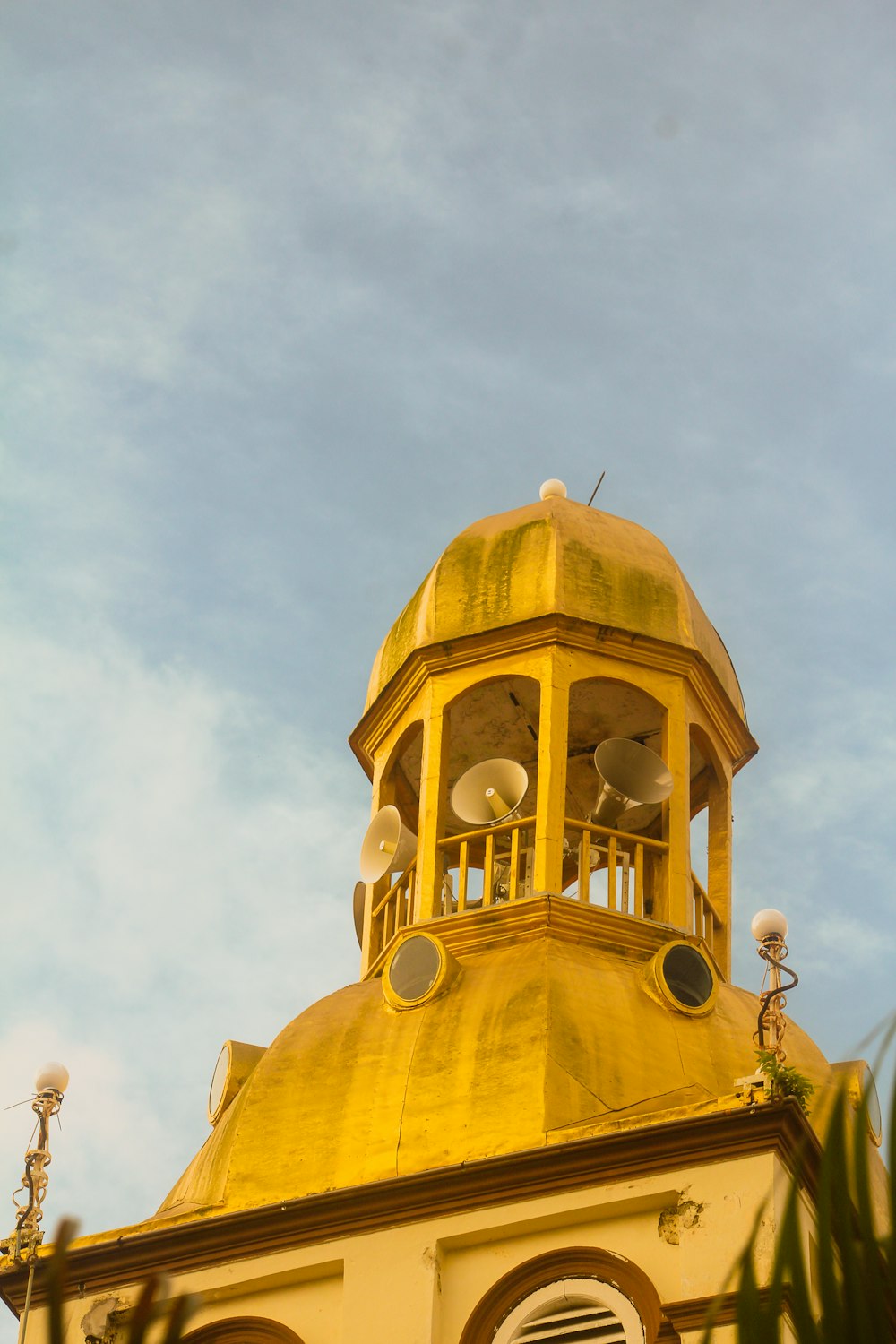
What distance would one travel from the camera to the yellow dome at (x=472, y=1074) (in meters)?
20.9

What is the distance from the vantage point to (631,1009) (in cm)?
2217

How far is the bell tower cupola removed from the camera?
2520 cm

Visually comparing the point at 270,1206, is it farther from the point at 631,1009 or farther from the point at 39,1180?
the point at 631,1009

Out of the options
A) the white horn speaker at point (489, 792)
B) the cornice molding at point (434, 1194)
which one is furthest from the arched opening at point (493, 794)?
the cornice molding at point (434, 1194)

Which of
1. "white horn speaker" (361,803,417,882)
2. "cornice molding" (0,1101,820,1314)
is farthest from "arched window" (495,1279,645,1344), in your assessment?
"white horn speaker" (361,803,417,882)

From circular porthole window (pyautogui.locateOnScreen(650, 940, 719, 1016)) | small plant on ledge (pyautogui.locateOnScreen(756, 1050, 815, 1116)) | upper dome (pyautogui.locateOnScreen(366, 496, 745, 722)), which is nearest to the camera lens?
small plant on ledge (pyautogui.locateOnScreen(756, 1050, 815, 1116))

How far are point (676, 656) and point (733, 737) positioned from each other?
1.77 meters

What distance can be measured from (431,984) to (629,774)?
4.26 metres

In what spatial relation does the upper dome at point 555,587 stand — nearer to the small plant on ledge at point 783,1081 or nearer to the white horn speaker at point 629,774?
the white horn speaker at point 629,774

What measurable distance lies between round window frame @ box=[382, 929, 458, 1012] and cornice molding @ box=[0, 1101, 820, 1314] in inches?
100

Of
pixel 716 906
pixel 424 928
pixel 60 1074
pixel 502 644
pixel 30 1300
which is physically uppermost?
pixel 502 644

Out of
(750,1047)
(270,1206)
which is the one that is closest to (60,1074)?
(270,1206)

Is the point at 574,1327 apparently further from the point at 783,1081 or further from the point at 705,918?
the point at 705,918

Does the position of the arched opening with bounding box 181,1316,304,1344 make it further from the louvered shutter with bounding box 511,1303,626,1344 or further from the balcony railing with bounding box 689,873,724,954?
the balcony railing with bounding box 689,873,724,954
